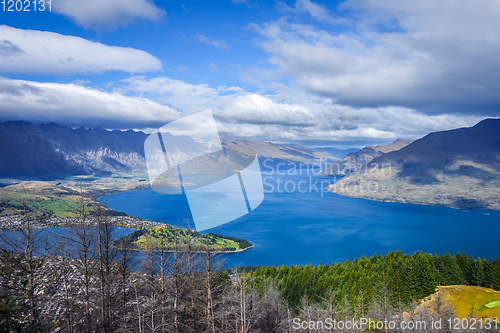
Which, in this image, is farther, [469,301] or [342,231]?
[342,231]

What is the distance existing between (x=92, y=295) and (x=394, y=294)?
1967 centimetres

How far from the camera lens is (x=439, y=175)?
155375mm

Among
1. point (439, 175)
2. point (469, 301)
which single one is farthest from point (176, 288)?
point (439, 175)

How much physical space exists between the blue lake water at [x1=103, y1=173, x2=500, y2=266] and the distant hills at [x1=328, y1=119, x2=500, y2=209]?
2424 cm

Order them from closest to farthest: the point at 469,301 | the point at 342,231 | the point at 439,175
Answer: the point at 469,301 → the point at 342,231 → the point at 439,175

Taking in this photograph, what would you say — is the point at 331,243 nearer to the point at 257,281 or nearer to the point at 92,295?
the point at 257,281

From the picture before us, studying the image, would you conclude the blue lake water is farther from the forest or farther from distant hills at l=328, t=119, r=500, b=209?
distant hills at l=328, t=119, r=500, b=209

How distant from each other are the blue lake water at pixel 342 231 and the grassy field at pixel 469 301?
25.8m

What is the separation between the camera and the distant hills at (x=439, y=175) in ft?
413

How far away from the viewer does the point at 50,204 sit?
8631 cm

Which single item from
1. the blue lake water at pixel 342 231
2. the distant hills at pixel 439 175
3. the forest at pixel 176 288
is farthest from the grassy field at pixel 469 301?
the distant hills at pixel 439 175

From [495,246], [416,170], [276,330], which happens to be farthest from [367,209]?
[276,330]

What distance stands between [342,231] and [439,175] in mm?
123480

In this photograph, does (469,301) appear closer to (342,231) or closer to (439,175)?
(342,231)
